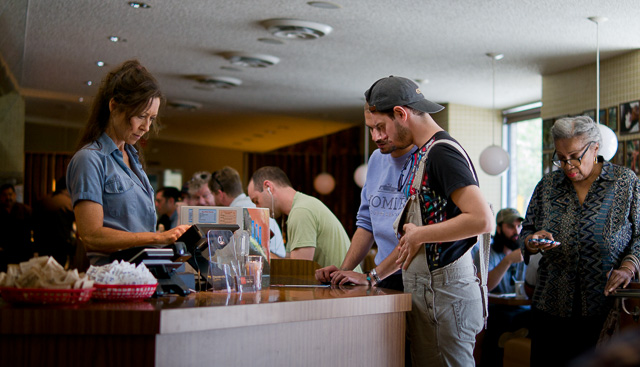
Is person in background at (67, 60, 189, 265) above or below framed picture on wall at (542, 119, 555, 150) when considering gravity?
below

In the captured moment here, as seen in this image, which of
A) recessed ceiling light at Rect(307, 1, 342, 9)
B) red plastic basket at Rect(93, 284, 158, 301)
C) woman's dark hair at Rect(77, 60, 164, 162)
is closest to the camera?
red plastic basket at Rect(93, 284, 158, 301)

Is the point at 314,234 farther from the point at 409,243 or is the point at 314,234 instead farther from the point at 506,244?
the point at 506,244

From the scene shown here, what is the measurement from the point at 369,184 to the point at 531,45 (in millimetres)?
4825

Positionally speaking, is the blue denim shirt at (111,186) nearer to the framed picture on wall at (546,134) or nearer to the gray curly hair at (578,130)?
the gray curly hair at (578,130)

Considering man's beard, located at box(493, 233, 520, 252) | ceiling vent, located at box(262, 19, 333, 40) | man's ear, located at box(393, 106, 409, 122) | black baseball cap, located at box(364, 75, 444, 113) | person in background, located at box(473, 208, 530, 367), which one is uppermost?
ceiling vent, located at box(262, 19, 333, 40)

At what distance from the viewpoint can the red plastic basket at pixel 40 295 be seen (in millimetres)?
1572

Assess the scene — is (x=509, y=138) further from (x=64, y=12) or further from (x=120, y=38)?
(x=64, y=12)

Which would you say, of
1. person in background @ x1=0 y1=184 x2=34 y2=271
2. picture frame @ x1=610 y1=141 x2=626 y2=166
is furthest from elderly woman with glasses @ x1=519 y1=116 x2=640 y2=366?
person in background @ x1=0 y1=184 x2=34 y2=271

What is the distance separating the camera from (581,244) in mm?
3062

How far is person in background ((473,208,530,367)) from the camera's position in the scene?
5178 millimetres

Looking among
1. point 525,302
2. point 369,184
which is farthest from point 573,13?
point 369,184

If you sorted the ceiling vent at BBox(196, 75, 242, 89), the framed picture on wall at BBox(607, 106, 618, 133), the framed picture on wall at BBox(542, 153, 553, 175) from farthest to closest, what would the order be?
1. the ceiling vent at BBox(196, 75, 242, 89)
2. the framed picture on wall at BBox(542, 153, 553, 175)
3. the framed picture on wall at BBox(607, 106, 618, 133)

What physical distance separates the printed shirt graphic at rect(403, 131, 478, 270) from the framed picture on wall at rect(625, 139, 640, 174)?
5.51m

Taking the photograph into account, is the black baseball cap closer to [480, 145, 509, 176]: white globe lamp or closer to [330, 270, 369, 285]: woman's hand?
[330, 270, 369, 285]: woman's hand
